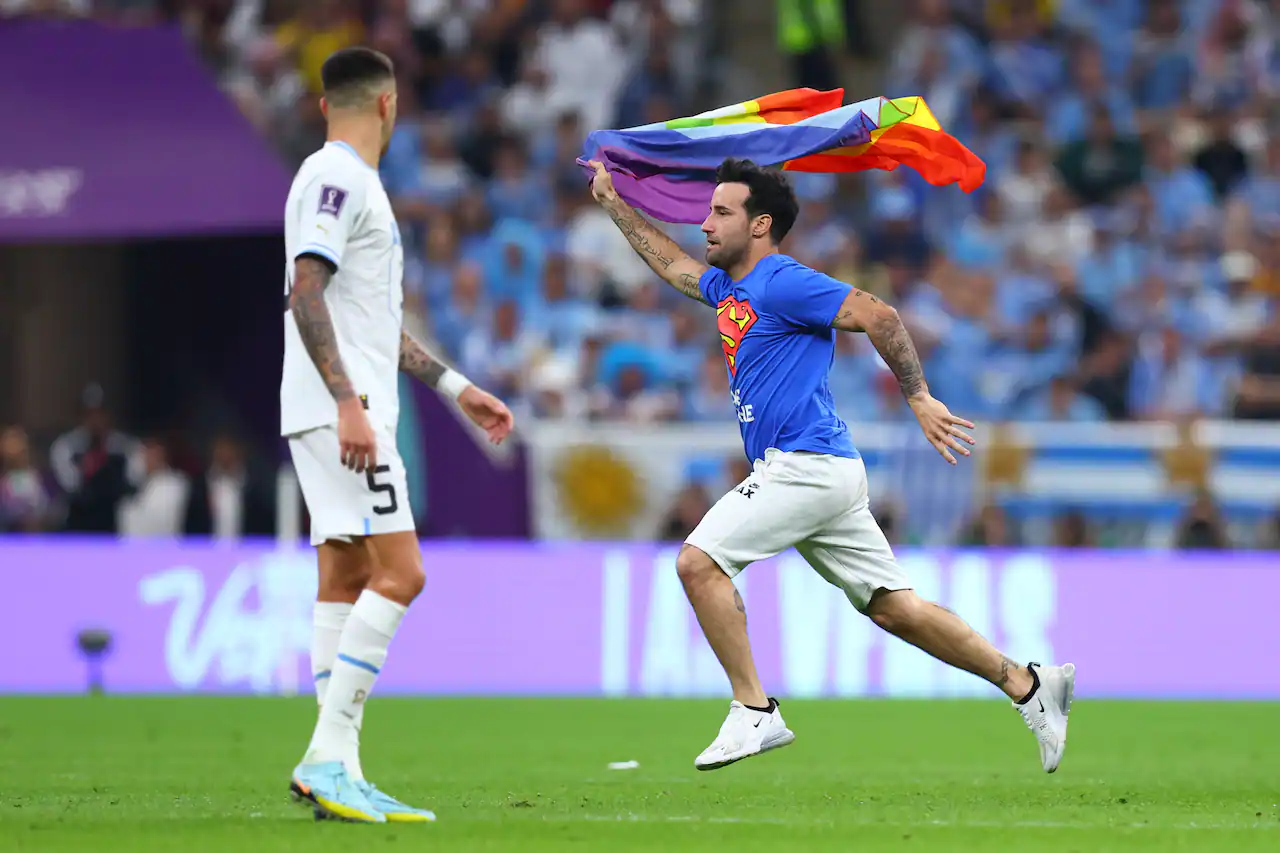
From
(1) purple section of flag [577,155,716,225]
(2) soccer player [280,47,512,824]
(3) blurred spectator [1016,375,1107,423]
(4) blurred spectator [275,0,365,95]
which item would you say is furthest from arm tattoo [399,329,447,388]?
(4) blurred spectator [275,0,365,95]

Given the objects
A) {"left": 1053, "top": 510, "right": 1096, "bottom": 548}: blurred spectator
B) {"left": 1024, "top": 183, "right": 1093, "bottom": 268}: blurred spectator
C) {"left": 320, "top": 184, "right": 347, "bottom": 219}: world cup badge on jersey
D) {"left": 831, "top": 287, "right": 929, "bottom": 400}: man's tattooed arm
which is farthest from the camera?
{"left": 1024, "top": 183, "right": 1093, "bottom": 268}: blurred spectator

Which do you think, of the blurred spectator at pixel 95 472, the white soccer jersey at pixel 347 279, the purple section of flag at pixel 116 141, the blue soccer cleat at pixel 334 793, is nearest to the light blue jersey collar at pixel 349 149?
the white soccer jersey at pixel 347 279

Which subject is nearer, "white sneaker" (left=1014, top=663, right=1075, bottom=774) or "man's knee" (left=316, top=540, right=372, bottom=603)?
"man's knee" (left=316, top=540, right=372, bottom=603)

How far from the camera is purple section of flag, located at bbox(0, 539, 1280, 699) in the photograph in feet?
49.7

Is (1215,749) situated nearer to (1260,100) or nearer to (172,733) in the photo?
(172,733)

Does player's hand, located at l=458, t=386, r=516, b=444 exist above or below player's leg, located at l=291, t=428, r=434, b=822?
above

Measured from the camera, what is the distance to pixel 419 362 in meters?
7.63

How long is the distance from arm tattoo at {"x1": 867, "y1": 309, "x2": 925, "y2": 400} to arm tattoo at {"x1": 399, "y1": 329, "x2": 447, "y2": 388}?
5.33 feet

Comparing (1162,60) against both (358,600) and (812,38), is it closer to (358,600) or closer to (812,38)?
(812,38)

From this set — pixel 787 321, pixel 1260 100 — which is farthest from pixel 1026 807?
pixel 1260 100

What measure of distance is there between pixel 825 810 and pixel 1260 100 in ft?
47.9

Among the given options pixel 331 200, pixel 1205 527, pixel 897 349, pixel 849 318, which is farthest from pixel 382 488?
pixel 1205 527

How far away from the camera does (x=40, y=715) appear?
42.1 feet

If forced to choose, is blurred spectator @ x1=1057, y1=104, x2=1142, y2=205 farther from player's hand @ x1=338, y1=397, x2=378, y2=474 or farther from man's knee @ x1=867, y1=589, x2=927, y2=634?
player's hand @ x1=338, y1=397, x2=378, y2=474
